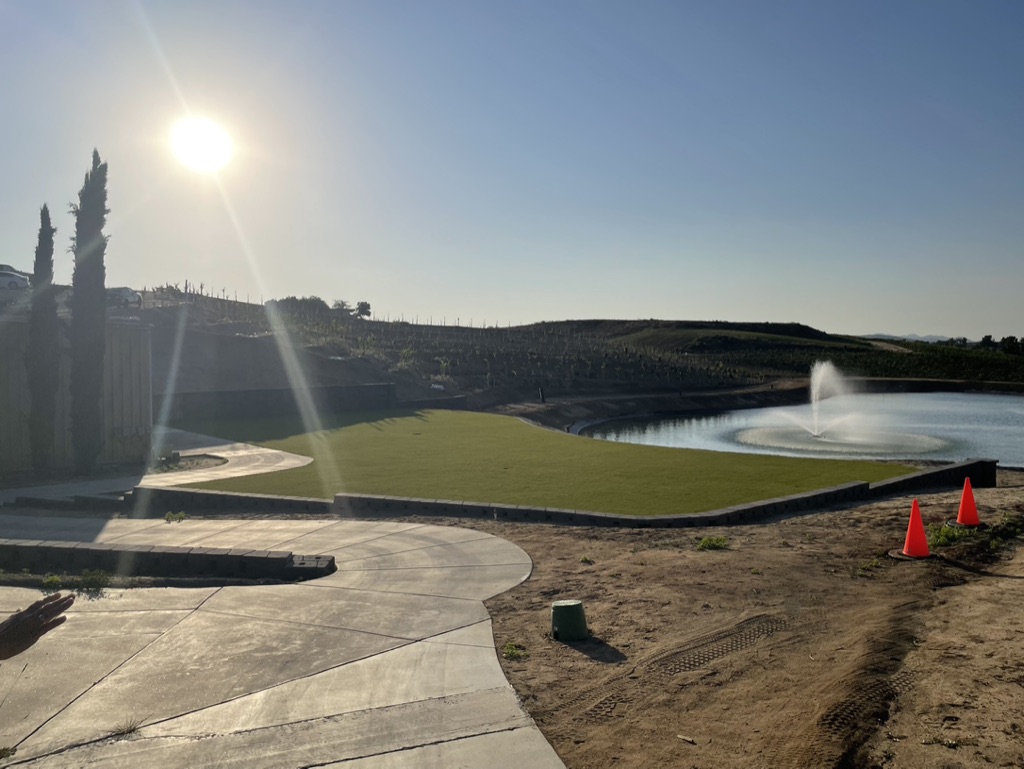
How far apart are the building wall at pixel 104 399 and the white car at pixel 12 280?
41.1 feet

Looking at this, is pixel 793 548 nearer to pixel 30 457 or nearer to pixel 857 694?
pixel 857 694

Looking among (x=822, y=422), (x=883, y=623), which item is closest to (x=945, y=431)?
(x=822, y=422)

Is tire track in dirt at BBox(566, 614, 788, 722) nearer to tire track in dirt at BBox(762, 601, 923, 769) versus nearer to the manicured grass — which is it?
tire track in dirt at BBox(762, 601, 923, 769)

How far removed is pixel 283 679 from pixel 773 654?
3721 millimetres

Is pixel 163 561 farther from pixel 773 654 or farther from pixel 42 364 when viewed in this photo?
pixel 42 364

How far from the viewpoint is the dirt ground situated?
190 inches

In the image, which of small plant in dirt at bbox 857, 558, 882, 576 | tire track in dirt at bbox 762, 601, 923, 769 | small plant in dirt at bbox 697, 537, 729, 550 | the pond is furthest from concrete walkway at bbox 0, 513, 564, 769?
the pond

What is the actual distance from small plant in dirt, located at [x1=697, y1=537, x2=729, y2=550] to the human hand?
6.83m

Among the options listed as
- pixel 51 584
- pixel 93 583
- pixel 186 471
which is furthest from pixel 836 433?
pixel 51 584

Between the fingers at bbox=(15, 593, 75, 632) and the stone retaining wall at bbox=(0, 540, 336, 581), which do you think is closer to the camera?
the fingers at bbox=(15, 593, 75, 632)

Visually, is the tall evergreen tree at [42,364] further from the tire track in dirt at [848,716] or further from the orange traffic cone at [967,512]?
the orange traffic cone at [967,512]

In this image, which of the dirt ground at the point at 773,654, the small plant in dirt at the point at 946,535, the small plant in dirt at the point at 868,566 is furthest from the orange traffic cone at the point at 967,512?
the small plant in dirt at the point at 868,566

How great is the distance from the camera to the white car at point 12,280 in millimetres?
28911

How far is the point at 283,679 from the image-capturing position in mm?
5902
